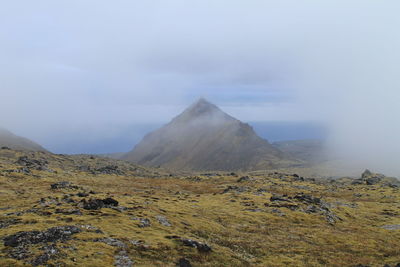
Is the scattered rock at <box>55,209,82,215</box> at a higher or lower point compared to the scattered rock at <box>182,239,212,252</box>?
higher

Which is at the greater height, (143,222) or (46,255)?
(46,255)

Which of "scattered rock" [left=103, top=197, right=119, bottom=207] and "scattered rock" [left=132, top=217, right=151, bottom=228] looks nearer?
"scattered rock" [left=132, top=217, right=151, bottom=228]

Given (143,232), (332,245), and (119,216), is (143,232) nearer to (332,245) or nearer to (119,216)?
(119,216)

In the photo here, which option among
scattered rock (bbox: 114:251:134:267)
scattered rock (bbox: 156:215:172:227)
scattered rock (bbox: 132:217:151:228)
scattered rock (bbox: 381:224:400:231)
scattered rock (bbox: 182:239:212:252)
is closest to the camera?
scattered rock (bbox: 114:251:134:267)

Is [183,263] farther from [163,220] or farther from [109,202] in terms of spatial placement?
[109,202]

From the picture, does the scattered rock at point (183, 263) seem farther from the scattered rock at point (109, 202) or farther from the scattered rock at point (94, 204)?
the scattered rock at point (109, 202)

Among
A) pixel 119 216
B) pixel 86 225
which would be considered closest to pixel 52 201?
pixel 119 216

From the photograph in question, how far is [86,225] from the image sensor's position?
127ft

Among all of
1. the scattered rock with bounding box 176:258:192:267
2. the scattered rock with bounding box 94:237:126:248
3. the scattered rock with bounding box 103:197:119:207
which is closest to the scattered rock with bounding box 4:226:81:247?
the scattered rock with bounding box 94:237:126:248

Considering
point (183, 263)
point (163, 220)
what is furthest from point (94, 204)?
point (183, 263)

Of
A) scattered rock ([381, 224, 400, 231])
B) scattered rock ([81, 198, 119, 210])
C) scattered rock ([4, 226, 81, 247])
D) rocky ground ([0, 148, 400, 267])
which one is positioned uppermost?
scattered rock ([81, 198, 119, 210])

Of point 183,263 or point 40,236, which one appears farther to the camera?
Answer: point 40,236

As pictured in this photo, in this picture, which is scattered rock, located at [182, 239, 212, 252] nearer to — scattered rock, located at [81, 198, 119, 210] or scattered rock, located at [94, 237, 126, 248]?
scattered rock, located at [94, 237, 126, 248]

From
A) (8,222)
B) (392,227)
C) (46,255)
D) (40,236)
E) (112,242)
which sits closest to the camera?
(46,255)
